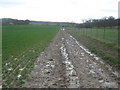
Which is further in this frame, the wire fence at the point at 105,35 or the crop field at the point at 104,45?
the wire fence at the point at 105,35

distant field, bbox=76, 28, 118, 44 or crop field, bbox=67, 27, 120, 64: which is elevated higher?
distant field, bbox=76, 28, 118, 44

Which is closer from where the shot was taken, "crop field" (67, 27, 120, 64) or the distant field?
"crop field" (67, 27, 120, 64)

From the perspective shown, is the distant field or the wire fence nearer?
the wire fence

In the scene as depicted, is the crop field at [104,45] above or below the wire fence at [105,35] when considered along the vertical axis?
below

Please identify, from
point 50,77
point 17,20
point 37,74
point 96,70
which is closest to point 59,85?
point 50,77

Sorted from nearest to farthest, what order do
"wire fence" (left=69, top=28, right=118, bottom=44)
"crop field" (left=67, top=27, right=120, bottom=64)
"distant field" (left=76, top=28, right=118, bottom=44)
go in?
1. "crop field" (left=67, top=27, right=120, bottom=64)
2. "wire fence" (left=69, top=28, right=118, bottom=44)
3. "distant field" (left=76, top=28, right=118, bottom=44)

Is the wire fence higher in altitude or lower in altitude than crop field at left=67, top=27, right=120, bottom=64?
higher

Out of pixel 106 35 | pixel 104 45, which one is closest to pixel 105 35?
pixel 106 35

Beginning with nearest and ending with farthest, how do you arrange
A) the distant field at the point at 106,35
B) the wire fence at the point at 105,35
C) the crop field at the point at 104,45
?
the crop field at the point at 104,45 → the wire fence at the point at 105,35 → the distant field at the point at 106,35

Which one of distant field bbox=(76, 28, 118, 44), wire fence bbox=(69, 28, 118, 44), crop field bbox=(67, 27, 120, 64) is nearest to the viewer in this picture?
crop field bbox=(67, 27, 120, 64)

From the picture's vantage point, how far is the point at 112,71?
7.79 meters

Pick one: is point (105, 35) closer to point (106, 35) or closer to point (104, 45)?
point (106, 35)

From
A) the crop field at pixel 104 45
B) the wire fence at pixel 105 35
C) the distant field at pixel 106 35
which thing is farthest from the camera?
the distant field at pixel 106 35

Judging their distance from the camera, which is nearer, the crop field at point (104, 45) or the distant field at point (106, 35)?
the crop field at point (104, 45)
